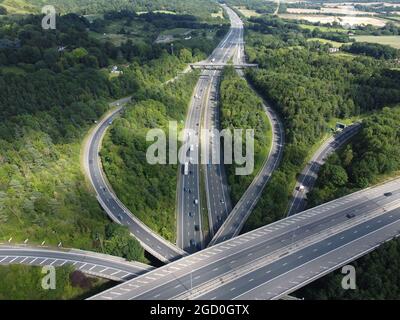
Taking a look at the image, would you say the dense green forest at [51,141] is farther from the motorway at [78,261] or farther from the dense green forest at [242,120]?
the dense green forest at [242,120]

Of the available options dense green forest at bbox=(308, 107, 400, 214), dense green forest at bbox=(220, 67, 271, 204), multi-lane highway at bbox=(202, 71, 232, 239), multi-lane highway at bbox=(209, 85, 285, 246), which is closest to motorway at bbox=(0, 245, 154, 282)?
multi-lane highway at bbox=(209, 85, 285, 246)

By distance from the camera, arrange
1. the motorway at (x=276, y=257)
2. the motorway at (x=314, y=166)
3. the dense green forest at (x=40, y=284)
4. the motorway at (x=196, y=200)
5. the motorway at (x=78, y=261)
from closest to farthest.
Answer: the motorway at (x=276, y=257)
the dense green forest at (x=40, y=284)
the motorway at (x=78, y=261)
the motorway at (x=196, y=200)
the motorway at (x=314, y=166)

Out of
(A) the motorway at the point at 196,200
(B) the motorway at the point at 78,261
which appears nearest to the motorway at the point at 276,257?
(B) the motorway at the point at 78,261

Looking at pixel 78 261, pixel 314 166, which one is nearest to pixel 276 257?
pixel 78 261

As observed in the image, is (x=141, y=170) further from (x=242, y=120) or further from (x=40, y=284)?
(x=242, y=120)

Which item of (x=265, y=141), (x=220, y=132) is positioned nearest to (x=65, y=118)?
(x=220, y=132)

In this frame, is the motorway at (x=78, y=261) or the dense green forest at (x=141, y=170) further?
the dense green forest at (x=141, y=170)

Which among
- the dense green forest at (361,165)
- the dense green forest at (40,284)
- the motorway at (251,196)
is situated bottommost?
the dense green forest at (40,284)
